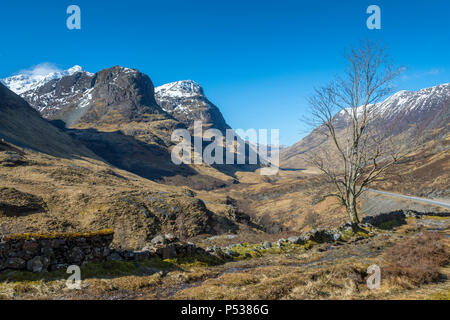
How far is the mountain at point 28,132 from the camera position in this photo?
85.9m

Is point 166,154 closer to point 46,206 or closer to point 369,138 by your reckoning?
point 46,206

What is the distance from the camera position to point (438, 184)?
60.7 meters

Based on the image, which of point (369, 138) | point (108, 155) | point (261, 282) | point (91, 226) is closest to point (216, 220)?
point (91, 226)

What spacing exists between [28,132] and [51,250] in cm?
11457

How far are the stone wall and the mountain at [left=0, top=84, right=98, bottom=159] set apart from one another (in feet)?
287

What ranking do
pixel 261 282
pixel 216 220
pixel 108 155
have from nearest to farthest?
pixel 261 282
pixel 216 220
pixel 108 155

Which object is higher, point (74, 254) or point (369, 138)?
point (369, 138)

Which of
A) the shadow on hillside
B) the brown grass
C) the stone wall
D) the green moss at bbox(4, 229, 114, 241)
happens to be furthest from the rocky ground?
the shadow on hillside

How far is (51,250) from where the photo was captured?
9953 millimetres

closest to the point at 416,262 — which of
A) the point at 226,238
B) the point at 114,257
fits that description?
the point at 114,257

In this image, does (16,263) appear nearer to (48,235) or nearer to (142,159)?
(48,235)

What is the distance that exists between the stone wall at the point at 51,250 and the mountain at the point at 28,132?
8738 centimetres

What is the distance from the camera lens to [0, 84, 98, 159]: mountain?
85.9m

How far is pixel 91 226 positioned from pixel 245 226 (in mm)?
21610
